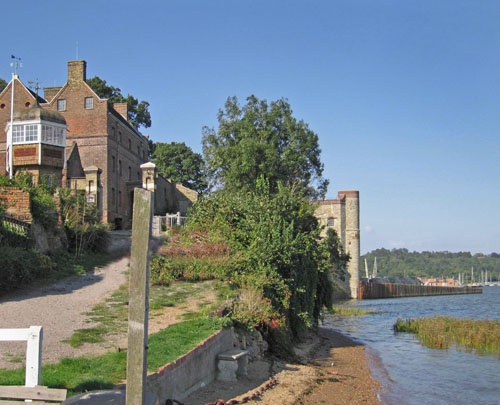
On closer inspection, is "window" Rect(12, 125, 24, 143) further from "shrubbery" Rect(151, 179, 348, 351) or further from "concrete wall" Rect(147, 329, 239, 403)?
"concrete wall" Rect(147, 329, 239, 403)

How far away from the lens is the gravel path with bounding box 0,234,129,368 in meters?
11.0

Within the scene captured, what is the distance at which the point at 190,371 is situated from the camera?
1104 cm

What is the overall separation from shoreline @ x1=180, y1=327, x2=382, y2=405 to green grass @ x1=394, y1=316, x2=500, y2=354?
616cm

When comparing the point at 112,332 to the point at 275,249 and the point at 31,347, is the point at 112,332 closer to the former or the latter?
the point at 31,347

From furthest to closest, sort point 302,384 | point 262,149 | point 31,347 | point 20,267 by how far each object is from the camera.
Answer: point 262,149 → point 20,267 → point 302,384 → point 31,347

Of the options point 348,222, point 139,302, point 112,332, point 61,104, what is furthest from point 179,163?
point 139,302

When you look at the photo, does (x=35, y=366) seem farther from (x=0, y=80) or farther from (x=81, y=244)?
(x=0, y=80)

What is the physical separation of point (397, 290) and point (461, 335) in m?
66.4

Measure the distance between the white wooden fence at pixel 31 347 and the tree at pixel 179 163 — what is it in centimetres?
6844

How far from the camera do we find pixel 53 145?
35.8m

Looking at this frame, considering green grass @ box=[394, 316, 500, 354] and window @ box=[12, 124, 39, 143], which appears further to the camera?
window @ box=[12, 124, 39, 143]

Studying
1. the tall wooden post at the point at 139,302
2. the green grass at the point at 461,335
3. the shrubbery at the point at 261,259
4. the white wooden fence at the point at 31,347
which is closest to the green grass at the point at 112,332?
the white wooden fence at the point at 31,347

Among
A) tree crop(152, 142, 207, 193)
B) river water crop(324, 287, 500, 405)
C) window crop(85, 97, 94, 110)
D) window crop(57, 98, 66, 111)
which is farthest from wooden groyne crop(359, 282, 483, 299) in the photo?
river water crop(324, 287, 500, 405)

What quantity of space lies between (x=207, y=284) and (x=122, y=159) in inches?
1261
